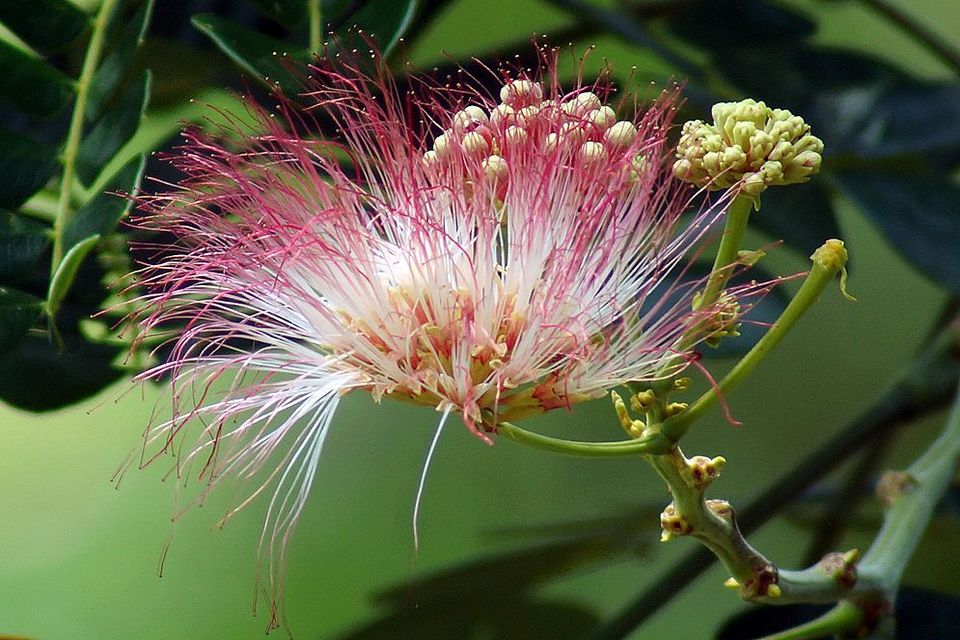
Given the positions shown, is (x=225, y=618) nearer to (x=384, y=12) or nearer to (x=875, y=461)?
(x=875, y=461)

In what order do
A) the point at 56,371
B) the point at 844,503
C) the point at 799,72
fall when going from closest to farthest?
the point at 56,371 < the point at 799,72 < the point at 844,503

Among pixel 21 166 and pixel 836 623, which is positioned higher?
pixel 21 166

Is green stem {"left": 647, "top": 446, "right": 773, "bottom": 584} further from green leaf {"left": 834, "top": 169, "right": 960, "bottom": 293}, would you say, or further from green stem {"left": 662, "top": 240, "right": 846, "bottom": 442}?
green leaf {"left": 834, "top": 169, "right": 960, "bottom": 293}

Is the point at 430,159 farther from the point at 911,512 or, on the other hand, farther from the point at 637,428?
the point at 911,512

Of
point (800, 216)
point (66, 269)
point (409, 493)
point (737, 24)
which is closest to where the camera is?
point (66, 269)

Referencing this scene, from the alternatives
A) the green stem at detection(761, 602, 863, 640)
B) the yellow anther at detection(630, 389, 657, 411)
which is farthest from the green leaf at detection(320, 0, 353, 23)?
the green stem at detection(761, 602, 863, 640)

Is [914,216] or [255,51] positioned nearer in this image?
[255,51]

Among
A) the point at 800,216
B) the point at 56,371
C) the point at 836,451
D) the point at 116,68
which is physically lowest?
the point at 836,451

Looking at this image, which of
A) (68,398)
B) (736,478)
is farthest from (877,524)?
(68,398)

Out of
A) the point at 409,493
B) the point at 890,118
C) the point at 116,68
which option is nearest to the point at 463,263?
the point at 116,68
